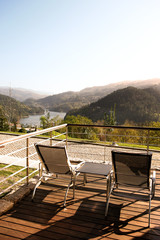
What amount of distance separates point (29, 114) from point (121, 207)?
167 ft

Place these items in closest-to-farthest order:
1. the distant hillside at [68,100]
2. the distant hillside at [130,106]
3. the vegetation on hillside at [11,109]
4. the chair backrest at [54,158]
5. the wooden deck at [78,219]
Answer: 1. the wooden deck at [78,219]
2. the chair backrest at [54,158]
3. the distant hillside at [130,106]
4. the vegetation on hillside at [11,109]
5. the distant hillside at [68,100]

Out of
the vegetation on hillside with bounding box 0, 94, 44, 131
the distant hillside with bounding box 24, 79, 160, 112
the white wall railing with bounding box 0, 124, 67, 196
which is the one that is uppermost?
the distant hillside with bounding box 24, 79, 160, 112

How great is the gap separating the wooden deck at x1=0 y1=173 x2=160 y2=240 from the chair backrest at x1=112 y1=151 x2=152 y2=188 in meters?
0.42

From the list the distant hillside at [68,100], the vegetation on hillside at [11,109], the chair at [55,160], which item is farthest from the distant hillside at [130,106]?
the chair at [55,160]

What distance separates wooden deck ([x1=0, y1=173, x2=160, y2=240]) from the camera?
6.63ft

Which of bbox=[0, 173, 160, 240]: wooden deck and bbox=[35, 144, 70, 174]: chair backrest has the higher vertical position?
bbox=[35, 144, 70, 174]: chair backrest

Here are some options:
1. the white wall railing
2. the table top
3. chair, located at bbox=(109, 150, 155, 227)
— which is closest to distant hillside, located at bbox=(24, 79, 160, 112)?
the white wall railing

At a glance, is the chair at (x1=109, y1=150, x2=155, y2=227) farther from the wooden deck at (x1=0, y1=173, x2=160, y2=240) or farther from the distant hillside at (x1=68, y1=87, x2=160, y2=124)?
the distant hillside at (x1=68, y1=87, x2=160, y2=124)

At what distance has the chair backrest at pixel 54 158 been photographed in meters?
2.62

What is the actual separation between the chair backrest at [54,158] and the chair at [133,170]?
70 cm

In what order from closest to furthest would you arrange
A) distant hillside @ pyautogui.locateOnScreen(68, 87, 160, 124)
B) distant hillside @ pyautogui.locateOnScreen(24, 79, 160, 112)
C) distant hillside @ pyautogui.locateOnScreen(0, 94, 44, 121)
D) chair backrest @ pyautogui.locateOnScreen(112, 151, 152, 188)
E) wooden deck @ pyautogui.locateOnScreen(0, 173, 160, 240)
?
wooden deck @ pyautogui.locateOnScreen(0, 173, 160, 240)
chair backrest @ pyautogui.locateOnScreen(112, 151, 152, 188)
distant hillside @ pyautogui.locateOnScreen(68, 87, 160, 124)
distant hillside @ pyautogui.locateOnScreen(0, 94, 44, 121)
distant hillside @ pyautogui.locateOnScreen(24, 79, 160, 112)

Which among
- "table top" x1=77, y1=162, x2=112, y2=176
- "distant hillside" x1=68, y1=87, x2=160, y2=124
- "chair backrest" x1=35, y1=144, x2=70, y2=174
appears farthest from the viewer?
"distant hillside" x1=68, y1=87, x2=160, y2=124

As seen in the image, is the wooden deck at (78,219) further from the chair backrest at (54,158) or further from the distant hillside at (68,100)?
the distant hillside at (68,100)

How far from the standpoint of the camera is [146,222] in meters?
2.26
